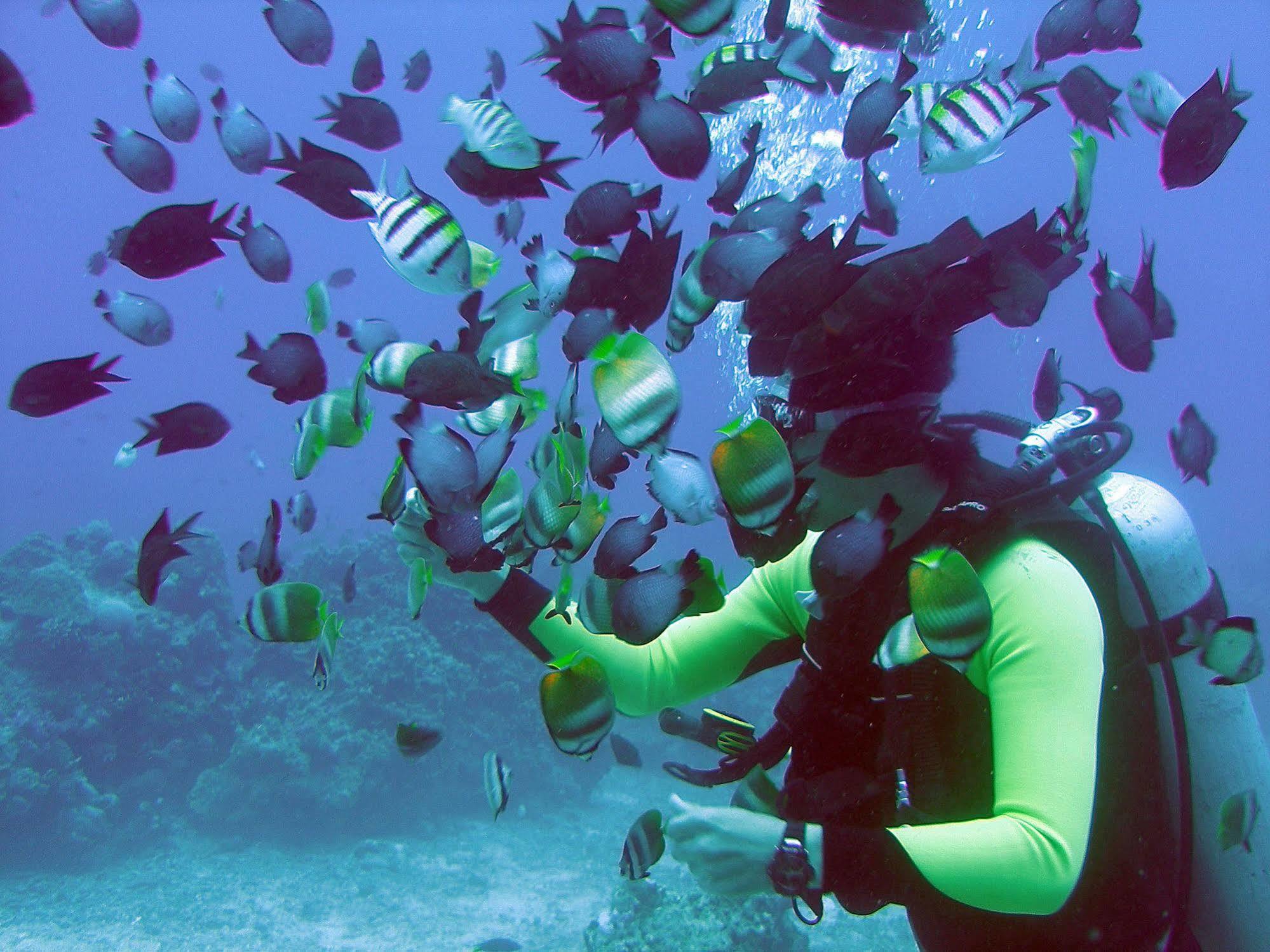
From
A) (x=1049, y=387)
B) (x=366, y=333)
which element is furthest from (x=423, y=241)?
(x=1049, y=387)

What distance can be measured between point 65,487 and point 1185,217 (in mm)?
101343

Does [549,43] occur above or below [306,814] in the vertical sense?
above

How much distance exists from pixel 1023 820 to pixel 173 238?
3.38m

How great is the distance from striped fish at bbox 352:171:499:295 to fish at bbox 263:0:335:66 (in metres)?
2.10

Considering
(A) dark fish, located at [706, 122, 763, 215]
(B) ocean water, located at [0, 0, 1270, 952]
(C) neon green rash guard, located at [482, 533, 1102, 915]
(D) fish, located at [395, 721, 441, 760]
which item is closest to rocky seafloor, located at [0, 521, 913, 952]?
(B) ocean water, located at [0, 0, 1270, 952]

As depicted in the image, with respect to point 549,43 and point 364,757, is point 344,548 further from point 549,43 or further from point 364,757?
point 549,43

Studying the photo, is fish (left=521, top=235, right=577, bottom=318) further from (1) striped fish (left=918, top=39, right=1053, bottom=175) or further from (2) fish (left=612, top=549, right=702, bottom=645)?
(1) striped fish (left=918, top=39, right=1053, bottom=175)

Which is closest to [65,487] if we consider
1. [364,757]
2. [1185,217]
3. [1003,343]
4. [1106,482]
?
[364,757]

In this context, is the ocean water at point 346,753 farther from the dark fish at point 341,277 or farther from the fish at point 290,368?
the dark fish at point 341,277

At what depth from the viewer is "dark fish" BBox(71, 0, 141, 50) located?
3.68 metres

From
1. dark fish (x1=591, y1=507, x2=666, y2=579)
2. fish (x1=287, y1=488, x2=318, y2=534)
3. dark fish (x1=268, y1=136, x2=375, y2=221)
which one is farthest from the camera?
fish (x1=287, y1=488, x2=318, y2=534)

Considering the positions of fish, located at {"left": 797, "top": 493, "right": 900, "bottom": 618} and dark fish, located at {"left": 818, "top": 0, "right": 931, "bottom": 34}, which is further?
dark fish, located at {"left": 818, "top": 0, "right": 931, "bottom": 34}

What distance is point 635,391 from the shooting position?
168cm

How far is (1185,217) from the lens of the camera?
227 feet
